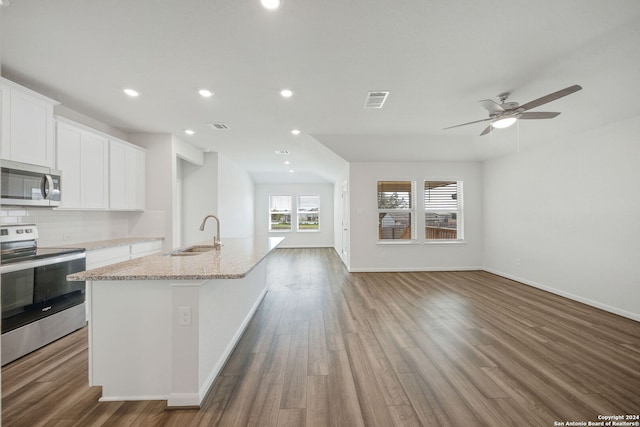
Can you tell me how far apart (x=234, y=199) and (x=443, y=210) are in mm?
5323

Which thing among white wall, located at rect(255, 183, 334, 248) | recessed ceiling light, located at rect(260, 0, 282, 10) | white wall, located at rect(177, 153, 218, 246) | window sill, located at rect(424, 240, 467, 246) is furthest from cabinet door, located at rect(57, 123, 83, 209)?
white wall, located at rect(255, 183, 334, 248)

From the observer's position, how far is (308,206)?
32.4 feet

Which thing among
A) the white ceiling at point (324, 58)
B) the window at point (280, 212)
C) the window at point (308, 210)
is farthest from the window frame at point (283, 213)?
the white ceiling at point (324, 58)

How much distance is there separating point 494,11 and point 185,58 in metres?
2.63

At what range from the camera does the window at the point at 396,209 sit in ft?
19.8

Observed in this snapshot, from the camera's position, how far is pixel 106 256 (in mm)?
3420

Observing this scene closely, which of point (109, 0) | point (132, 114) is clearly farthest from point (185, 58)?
point (132, 114)

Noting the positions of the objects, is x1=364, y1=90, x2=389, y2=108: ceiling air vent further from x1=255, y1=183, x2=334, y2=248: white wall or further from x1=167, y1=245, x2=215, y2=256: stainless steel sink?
x1=255, y1=183, x2=334, y2=248: white wall

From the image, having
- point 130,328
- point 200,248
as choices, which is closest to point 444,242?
point 200,248

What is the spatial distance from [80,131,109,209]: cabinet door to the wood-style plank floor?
5.69 ft

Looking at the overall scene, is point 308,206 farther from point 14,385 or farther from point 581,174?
point 14,385

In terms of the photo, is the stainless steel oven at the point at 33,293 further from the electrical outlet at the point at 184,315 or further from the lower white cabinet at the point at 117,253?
the electrical outlet at the point at 184,315

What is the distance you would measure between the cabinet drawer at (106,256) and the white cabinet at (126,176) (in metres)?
0.73

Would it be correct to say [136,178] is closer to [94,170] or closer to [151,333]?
[94,170]
